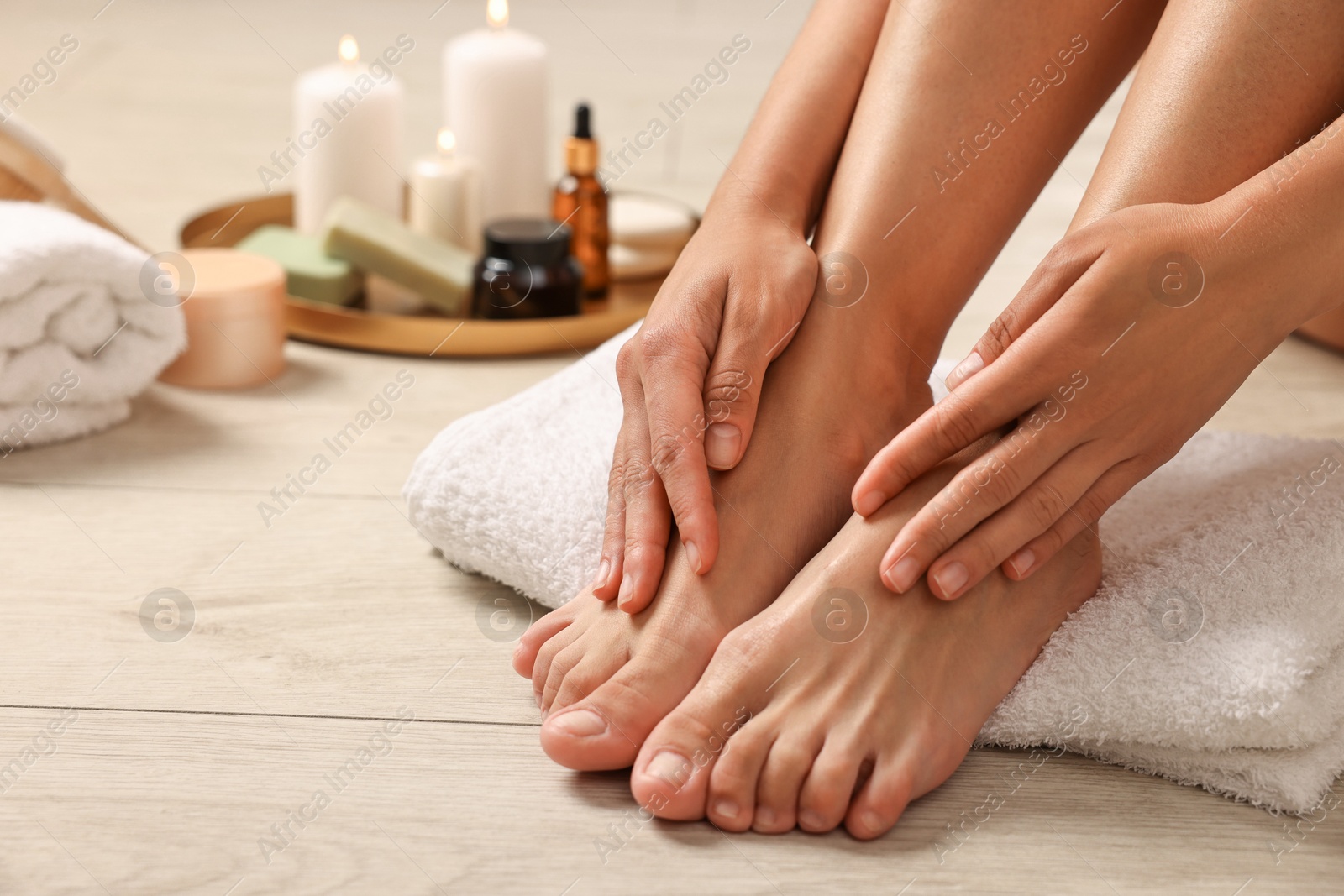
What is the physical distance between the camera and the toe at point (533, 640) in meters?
0.78

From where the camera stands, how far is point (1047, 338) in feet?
2.31

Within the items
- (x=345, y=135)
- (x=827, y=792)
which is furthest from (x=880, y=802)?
(x=345, y=135)

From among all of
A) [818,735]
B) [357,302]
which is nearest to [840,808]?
[818,735]

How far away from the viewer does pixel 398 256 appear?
1.31 meters

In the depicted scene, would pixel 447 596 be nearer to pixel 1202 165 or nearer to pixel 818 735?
pixel 818 735

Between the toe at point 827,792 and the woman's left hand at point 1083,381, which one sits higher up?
the woman's left hand at point 1083,381

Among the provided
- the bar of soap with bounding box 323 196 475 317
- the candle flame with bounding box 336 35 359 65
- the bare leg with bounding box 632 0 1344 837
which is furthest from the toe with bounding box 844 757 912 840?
the candle flame with bounding box 336 35 359 65

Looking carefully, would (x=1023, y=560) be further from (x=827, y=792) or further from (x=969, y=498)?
(x=827, y=792)

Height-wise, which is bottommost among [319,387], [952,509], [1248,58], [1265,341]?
[319,387]

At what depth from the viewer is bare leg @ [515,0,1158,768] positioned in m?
0.78

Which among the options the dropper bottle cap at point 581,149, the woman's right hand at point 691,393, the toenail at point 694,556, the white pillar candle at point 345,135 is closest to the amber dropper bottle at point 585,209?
the dropper bottle cap at point 581,149

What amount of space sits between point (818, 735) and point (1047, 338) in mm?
254

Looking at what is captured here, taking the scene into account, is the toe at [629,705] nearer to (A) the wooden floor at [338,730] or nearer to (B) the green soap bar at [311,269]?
(A) the wooden floor at [338,730]

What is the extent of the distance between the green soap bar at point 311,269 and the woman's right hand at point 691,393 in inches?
23.9
